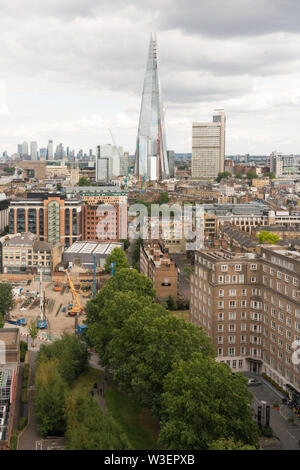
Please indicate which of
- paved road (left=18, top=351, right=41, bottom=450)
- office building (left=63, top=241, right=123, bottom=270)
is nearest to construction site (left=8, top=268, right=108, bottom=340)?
office building (left=63, top=241, right=123, bottom=270)

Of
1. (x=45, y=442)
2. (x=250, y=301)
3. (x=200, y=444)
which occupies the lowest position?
(x=45, y=442)

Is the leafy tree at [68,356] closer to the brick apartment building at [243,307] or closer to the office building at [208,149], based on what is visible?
the brick apartment building at [243,307]

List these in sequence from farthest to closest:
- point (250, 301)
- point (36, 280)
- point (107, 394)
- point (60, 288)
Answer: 1. point (36, 280)
2. point (60, 288)
3. point (250, 301)
4. point (107, 394)

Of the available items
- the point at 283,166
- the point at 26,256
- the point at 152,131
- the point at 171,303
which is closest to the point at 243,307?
the point at 171,303

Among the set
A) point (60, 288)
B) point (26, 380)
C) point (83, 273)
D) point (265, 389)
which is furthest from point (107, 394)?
point (83, 273)

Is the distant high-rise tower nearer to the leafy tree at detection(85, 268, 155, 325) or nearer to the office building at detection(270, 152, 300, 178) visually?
the office building at detection(270, 152, 300, 178)

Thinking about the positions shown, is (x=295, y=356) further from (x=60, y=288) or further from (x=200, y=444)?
(x=60, y=288)

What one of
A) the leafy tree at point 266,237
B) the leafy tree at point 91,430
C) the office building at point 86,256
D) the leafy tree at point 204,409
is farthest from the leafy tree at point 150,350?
the leafy tree at point 266,237
